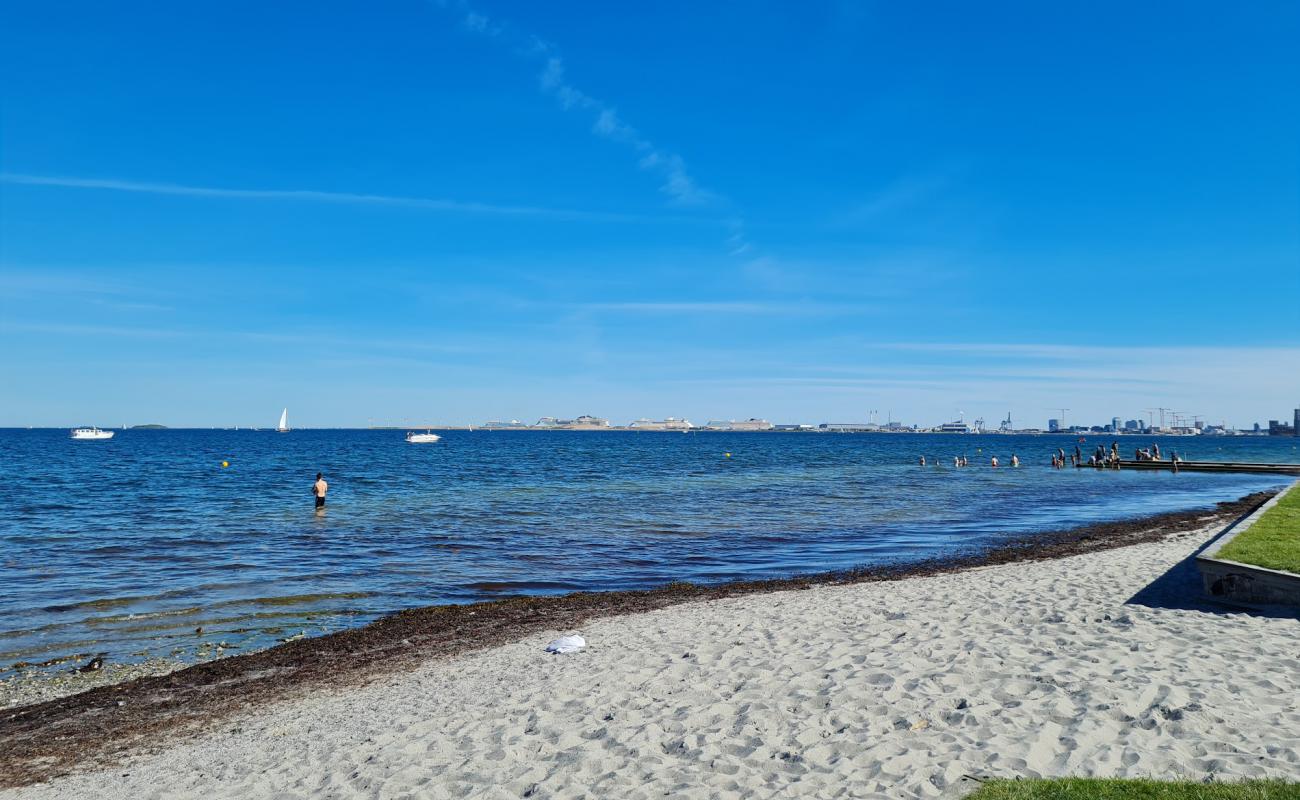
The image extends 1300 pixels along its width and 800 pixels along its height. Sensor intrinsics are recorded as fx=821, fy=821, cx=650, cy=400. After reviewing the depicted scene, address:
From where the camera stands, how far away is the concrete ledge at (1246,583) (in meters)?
11.5

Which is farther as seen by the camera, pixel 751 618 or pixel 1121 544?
pixel 1121 544

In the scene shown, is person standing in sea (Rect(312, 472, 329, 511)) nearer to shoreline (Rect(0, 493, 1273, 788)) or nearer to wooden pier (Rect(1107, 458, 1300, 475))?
shoreline (Rect(0, 493, 1273, 788))

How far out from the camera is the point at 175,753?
28.0ft

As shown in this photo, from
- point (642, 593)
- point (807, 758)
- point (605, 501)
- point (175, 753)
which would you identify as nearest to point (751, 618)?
point (642, 593)

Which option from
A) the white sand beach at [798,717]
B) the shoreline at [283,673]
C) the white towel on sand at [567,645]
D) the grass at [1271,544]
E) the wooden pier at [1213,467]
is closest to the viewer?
the white sand beach at [798,717]

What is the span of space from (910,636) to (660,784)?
563 cm

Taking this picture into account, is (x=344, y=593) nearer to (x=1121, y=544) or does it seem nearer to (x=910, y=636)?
(x=910, y=636)

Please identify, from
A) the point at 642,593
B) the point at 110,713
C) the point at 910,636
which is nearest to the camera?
the point at 110,713

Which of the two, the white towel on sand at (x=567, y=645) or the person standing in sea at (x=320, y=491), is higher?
the person standing in sea at (x=320, y=491)

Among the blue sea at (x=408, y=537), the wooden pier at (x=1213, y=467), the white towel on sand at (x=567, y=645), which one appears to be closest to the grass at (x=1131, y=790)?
the white towel on sand at (x=567, y=645)

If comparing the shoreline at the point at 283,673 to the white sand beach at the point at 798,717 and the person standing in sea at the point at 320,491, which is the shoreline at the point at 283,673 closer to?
the white sand beach at the point at 798,717

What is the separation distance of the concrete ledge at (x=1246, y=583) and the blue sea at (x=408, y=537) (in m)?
9.82

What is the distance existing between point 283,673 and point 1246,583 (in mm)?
14042

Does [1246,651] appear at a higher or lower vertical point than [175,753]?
higher
